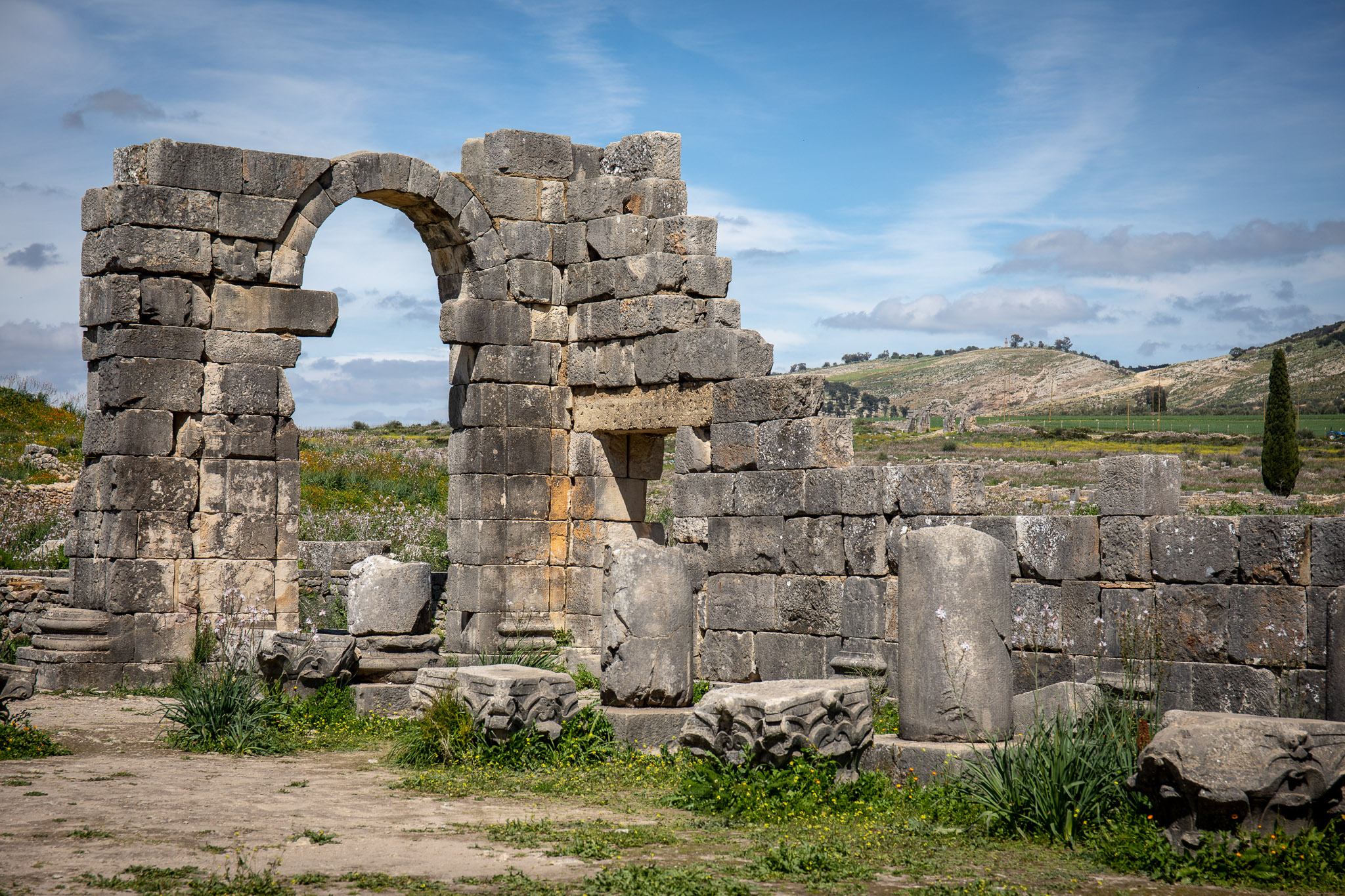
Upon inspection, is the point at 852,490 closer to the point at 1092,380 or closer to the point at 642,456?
the point at 642,456

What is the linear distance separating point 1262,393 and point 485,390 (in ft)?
183

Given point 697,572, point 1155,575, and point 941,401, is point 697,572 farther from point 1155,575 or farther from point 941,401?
point 941,401

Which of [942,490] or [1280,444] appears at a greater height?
[1280,444]

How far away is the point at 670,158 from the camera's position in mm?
13930

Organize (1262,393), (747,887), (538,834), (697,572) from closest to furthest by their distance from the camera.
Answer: (747,887), (538,834), (697,572), (1262,393)

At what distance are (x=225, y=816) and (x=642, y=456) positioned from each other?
7.88 m

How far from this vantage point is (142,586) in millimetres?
12109

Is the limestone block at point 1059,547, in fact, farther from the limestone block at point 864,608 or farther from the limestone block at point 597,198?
the limestone block at point 597,198

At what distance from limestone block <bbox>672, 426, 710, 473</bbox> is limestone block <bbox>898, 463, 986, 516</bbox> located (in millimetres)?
2764

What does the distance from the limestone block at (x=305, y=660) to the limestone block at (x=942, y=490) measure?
5.04 meters

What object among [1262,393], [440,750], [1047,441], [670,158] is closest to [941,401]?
[1262,393]

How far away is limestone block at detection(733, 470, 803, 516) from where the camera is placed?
11828 mm

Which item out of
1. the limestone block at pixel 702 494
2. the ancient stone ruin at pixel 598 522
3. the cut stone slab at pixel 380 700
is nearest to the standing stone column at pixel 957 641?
the ancient stone ruin at pixel 598 522

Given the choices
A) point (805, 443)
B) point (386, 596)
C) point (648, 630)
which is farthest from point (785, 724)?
point (386, 596)
